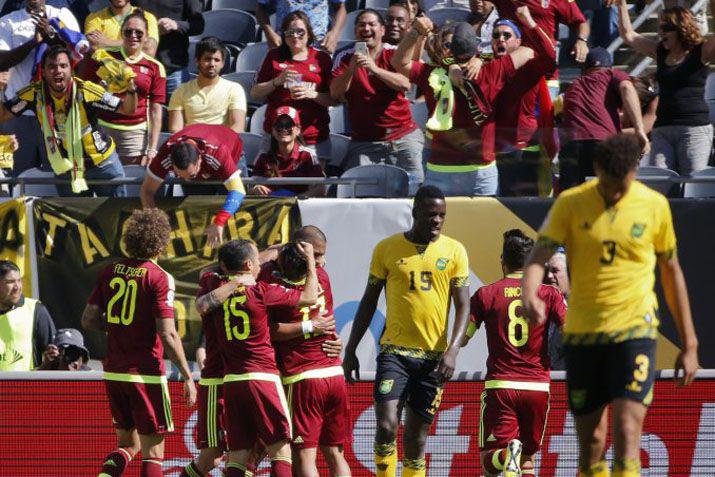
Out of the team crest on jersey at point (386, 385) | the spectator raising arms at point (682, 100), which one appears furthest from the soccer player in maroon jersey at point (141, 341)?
the spectator raising arms at point (682, 100)

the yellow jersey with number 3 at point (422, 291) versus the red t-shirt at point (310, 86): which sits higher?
the red t-shirt at point (310, 86)

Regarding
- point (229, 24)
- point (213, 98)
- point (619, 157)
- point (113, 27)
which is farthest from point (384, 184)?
point (229, 24)

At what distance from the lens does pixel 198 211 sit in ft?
38.2

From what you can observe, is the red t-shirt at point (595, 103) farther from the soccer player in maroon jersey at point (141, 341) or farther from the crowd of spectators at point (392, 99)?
the soccer player in maroon jersey at point (141, 341)

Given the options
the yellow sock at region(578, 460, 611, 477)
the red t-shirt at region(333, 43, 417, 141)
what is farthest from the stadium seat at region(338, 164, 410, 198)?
the yellow sock at region(578, 460, 611, 477)

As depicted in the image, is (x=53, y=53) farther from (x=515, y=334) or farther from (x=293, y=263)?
(x=515, y=334)

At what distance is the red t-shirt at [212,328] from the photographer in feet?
30.1

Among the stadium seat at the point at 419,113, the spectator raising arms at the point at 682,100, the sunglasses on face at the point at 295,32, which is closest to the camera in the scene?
the spectator raising arms at the point at 682,100

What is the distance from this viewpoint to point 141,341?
9383 millimetres

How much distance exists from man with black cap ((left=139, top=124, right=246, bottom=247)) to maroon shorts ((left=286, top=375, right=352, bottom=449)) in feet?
7.61

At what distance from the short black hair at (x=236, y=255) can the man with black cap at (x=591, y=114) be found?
3.30 metres

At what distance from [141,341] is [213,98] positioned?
4.21 meters

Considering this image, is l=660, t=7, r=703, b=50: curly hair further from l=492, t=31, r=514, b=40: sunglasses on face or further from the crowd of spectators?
l=492, t=31, r=514, b=40: sunglasses on face

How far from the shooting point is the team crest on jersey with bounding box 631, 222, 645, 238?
23.5 ft
